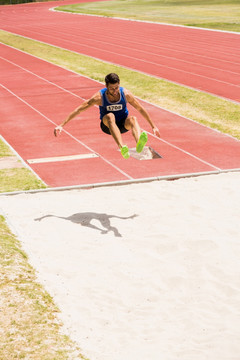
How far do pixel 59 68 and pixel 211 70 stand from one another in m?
5.77

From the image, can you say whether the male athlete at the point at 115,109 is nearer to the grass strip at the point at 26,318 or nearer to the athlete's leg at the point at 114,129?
the athlete's leg at the point at 114,129

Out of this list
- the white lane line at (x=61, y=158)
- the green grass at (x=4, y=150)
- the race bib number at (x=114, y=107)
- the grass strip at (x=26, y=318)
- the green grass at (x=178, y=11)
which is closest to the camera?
the grass strip at (x=26, y=318)

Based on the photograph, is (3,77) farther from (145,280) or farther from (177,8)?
(177,8)

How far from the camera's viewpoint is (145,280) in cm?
688

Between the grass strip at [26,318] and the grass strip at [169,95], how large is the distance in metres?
7.86

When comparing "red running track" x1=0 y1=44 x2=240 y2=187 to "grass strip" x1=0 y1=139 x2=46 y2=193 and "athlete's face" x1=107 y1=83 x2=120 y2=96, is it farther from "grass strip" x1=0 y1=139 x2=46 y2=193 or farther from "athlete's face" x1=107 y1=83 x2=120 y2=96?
Result: "athlete's face" x1=107 y1=83 x2=120 y2=96

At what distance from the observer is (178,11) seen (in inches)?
2016

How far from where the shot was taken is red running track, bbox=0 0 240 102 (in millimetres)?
21016

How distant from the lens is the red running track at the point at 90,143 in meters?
11.2

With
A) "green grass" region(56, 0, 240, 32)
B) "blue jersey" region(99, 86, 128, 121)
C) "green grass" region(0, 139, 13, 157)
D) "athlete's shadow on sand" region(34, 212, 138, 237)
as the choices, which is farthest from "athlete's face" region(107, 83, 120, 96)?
"green grass" region(56, 0, 240, 32)

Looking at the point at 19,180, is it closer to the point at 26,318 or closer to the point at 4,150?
the point at 4,150

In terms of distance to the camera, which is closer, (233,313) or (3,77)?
(233,313)

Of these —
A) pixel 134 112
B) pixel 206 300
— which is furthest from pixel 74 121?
pixel 206 300

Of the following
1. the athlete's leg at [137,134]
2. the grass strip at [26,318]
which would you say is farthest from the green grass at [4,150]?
the grass strip at [26,318]
